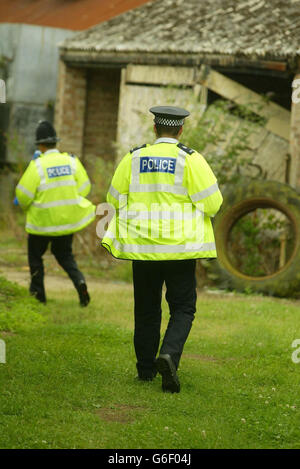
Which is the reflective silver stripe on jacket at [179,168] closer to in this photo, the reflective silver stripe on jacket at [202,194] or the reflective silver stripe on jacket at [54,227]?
the reflective silver stripe on jacket at [202,194]

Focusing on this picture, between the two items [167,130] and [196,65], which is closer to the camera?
[167,130]

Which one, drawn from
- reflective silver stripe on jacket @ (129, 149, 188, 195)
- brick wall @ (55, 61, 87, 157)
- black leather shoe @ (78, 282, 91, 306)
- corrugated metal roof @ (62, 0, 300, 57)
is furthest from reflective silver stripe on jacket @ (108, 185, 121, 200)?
brick wall @ (55, 61, 87, 157)

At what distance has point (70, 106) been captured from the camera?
14.4 m

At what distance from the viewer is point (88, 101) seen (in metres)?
14.8

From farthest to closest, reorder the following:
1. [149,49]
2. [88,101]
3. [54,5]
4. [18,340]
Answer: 1. [54,5]
2. [88,101]
3. [149,49]
4. [18,340]

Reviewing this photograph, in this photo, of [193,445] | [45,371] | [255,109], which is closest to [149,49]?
[255,109]

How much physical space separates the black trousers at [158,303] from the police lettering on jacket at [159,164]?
62 cm

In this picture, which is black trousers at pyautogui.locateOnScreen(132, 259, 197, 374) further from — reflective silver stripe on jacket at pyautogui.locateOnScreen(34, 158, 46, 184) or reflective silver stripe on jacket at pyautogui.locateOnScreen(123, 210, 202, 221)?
reflective silver stripe on jacket at pyautogui.locateOnScreen(34, 158, 46, 184)

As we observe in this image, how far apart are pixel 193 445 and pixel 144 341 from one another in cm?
130

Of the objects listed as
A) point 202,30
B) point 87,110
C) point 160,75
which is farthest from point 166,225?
point 87,110

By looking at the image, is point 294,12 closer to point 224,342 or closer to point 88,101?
point 88,101

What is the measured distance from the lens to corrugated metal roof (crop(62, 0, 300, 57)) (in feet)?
37.7

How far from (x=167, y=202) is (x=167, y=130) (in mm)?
494

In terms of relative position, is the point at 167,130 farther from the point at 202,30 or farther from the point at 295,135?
the point at 202,30
